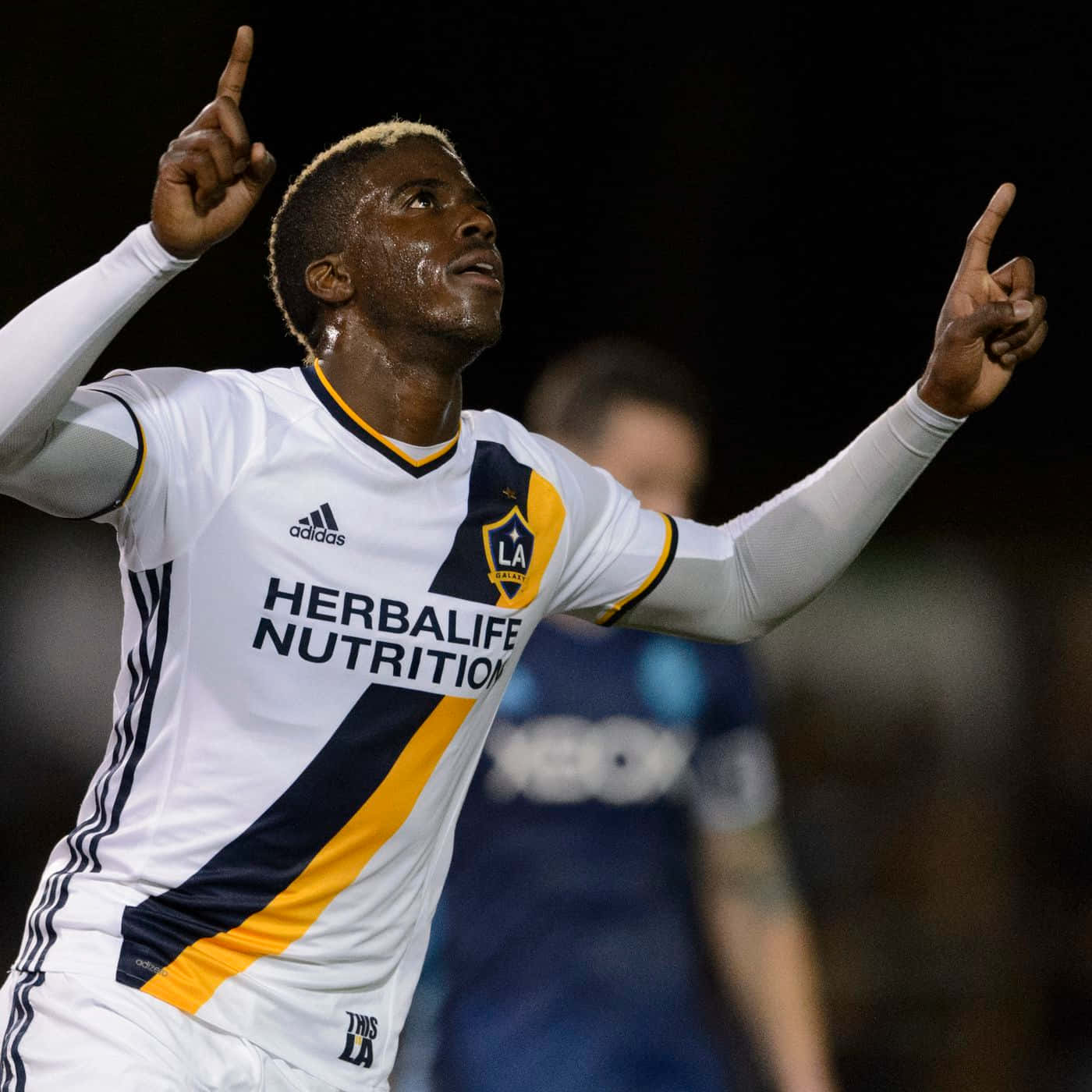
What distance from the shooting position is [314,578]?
2.09 metres

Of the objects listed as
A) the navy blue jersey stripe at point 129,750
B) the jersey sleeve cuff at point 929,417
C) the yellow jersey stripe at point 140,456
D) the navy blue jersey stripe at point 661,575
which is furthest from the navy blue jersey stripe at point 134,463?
the jersey sleeve cuff at point 929,417

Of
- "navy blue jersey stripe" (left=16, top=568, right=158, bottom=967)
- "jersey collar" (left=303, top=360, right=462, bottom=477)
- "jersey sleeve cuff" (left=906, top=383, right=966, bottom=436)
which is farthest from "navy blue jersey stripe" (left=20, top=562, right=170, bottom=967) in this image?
"jersey sleeve cuff" (left=906, top=383, right=966, bottom=436)

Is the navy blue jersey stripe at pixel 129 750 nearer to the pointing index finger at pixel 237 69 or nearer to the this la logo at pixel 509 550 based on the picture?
the this la logo at pixel 509 550

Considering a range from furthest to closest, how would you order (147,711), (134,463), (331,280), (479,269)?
(331,280) → (479,269) → (147,711) → (134,463)

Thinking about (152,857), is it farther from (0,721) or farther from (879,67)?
(879,67)

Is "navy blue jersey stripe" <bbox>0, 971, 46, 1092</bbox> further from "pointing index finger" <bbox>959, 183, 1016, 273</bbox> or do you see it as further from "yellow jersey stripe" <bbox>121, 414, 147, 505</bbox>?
"pointing index finger" <bbox>959, 183, 1016, 273</bbox>

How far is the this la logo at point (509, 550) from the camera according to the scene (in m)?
2.27

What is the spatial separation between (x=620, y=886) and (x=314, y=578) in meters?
1.05

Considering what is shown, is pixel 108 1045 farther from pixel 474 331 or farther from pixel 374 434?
pixel 474 331

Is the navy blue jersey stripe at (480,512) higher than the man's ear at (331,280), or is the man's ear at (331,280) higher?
the man's ear at (331,280)

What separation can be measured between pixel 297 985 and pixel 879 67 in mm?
4173

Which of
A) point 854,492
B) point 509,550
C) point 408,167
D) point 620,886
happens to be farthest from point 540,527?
point 620,886

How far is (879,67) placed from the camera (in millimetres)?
5309

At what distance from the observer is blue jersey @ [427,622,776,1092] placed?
282cm
